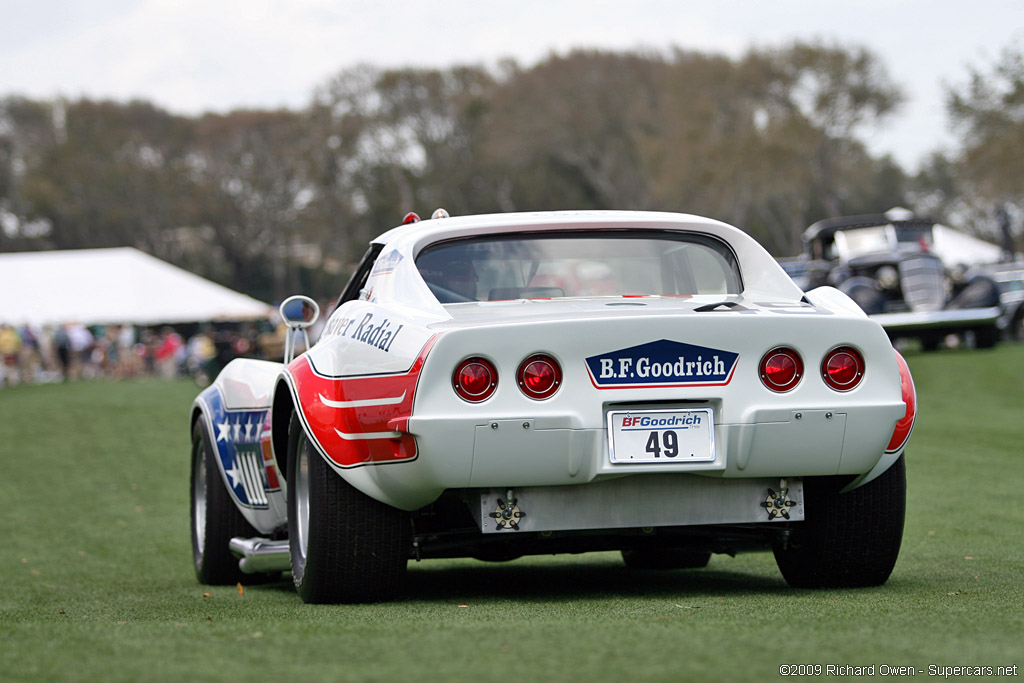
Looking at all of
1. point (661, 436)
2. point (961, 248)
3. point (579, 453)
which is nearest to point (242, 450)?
point (579, 453)

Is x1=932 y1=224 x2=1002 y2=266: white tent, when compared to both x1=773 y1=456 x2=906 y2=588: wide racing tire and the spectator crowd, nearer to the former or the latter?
the spectator crowd

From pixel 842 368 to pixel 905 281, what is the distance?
2095 cm

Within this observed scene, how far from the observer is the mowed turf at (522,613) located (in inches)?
132

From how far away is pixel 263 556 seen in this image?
593 cm

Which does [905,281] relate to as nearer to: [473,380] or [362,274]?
[362,274]

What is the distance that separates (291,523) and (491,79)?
6156 centimetres

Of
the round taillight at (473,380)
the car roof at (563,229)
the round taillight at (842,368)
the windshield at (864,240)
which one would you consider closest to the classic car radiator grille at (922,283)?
the windshield at (864,240)

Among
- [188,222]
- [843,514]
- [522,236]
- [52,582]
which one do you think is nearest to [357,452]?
[522,236]

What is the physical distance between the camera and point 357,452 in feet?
15.5

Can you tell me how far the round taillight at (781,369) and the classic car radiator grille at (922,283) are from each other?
20.7 meters

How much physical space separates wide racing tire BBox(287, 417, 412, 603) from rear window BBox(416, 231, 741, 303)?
0.86m

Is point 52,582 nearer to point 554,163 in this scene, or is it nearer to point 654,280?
point 654,280

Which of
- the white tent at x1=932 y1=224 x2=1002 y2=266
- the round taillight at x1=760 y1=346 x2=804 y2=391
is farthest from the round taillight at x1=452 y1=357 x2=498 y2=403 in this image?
the white tent at x1=932 y1=224 x2=1002 y2=266

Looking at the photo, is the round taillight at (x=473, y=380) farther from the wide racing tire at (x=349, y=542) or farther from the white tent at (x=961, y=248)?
the white tent at (x=961, y=248)
